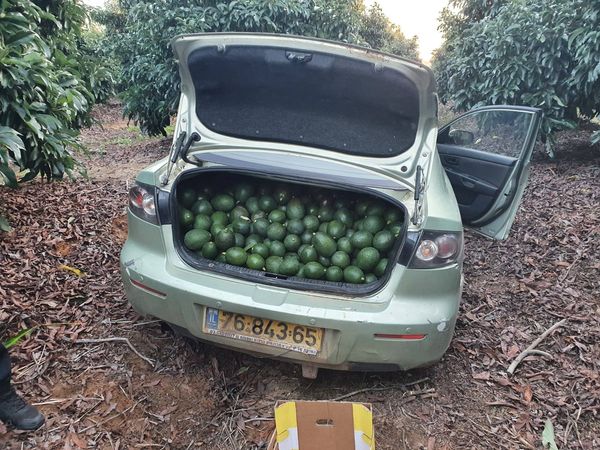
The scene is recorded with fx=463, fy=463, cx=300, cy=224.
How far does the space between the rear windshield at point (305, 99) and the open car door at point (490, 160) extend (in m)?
1.43

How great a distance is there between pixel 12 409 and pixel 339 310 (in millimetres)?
1574

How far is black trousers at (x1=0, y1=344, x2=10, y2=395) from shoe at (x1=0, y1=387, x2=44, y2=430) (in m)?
0.04

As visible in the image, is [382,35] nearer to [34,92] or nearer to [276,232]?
[34,92]

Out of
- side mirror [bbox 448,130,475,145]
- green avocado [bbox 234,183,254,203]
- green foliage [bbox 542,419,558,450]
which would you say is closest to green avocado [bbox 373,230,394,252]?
green avocado [bbox 234,183,254,203]

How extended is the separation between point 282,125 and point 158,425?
183cm

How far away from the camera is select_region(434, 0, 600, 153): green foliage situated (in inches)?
236

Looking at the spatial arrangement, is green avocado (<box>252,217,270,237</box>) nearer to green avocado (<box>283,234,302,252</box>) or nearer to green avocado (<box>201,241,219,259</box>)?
green avocado (<box>283,234,302,252</box>)

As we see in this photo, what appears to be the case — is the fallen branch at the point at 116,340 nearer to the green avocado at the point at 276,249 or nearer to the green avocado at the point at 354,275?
the green avocado at the point at 276,249

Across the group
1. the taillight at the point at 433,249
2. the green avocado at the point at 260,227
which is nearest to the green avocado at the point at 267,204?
the green avocado at the point at 260,227

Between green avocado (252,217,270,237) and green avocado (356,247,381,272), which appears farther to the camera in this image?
green avocado (252,217,270,237)

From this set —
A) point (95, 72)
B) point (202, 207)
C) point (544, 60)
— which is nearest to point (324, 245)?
point (202, 207)

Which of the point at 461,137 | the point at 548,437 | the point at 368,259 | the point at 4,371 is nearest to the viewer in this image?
the point at 4,371

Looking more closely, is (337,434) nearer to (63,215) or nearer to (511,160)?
(511,160)

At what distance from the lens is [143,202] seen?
2535mm
